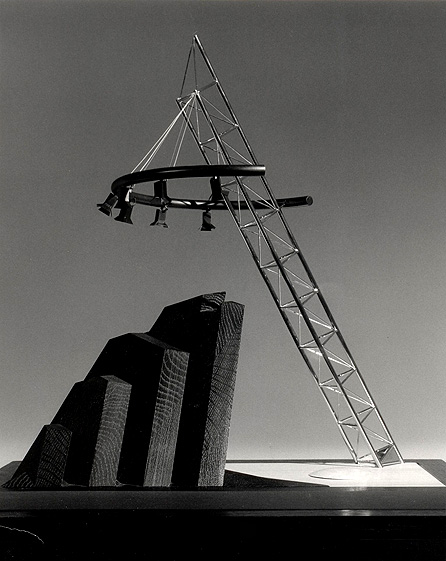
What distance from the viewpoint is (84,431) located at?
566cm

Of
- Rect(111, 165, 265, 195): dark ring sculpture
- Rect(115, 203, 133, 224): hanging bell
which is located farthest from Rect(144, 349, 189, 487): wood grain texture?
Rect(111, 165, 265, 195): dark ring sculpture

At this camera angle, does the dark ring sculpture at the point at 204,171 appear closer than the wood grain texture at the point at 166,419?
Yes

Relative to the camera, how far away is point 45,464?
555cm

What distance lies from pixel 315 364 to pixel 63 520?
14.4 ft

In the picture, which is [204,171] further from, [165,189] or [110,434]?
[110,434]

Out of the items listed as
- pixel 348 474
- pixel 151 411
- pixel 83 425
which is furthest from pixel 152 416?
pixel 348 474

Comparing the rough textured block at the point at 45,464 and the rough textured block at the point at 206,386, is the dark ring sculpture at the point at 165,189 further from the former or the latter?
the rough textured block at the point at 45,464

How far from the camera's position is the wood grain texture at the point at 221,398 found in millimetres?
5816

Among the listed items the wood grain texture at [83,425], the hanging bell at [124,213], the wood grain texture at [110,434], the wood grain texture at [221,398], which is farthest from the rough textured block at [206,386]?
the hanging bell at [124,213]

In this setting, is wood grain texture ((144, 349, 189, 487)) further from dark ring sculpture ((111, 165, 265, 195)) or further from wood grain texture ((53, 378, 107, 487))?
dark ring sculpture ((111, 165, 265, 195))

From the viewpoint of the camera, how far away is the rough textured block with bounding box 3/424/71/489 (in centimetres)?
552

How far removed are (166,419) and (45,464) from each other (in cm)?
83

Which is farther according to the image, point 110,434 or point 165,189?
point 165,189

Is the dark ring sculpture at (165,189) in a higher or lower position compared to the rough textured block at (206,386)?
higher
